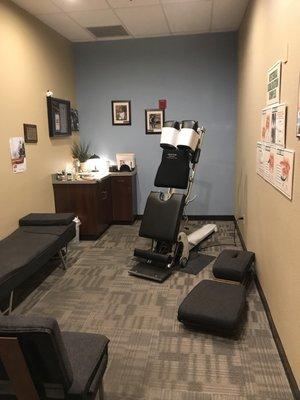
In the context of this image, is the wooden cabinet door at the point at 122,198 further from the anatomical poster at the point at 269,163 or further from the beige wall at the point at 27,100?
the anatomical poster at the point at 269,163

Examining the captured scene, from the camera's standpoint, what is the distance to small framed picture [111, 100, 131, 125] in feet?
16.7

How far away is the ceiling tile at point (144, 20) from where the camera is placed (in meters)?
3.73

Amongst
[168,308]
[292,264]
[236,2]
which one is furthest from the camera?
[236,2]

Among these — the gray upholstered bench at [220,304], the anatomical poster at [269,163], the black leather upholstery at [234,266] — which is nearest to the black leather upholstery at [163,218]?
the black leather upholstery at [234,266]

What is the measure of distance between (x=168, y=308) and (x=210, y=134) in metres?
3.03

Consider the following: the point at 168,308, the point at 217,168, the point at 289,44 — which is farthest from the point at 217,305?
the point at 217,168

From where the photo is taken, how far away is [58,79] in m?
4.50

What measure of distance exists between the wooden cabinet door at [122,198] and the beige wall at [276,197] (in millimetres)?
1881

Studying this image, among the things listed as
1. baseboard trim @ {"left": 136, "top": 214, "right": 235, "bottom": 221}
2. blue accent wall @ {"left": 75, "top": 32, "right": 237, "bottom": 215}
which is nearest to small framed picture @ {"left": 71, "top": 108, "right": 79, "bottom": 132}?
blue accent wall @ {"left": 75, "top": 32, "right": 237, "bottom": 215}

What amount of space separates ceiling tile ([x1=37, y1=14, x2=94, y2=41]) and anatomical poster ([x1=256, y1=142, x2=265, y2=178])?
107 inches

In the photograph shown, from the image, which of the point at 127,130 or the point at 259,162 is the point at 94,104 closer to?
the point at 127,130

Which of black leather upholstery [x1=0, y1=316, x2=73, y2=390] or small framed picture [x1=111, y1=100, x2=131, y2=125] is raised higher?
small framed picture [x1=111, y1=100, x2=131, y2=125]

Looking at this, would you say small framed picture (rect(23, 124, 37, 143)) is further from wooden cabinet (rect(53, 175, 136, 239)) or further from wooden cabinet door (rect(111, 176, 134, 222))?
wooden cabinet door (rect(111, 176, 134, 222))

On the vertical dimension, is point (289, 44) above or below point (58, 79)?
below
